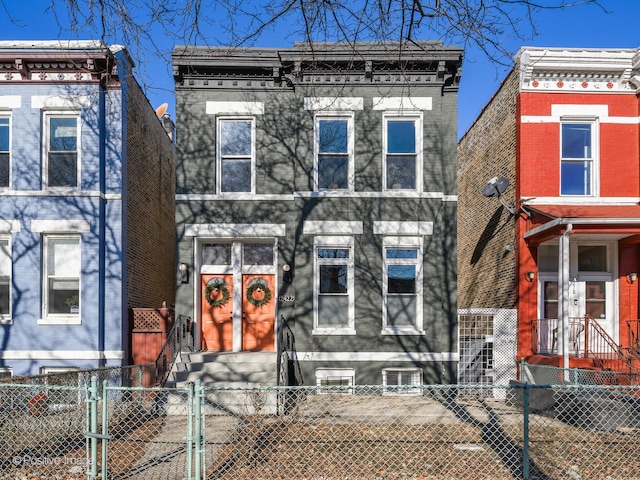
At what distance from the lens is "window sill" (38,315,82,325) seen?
11281mm

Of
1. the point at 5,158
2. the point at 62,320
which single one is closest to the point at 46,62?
the point at 5,158

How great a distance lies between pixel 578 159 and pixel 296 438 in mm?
9354

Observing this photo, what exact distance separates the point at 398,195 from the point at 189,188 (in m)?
5.04

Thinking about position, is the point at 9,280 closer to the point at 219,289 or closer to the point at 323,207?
the point at 219,289

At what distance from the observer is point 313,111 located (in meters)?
12.1

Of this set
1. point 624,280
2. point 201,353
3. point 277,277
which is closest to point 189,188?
point 277,277

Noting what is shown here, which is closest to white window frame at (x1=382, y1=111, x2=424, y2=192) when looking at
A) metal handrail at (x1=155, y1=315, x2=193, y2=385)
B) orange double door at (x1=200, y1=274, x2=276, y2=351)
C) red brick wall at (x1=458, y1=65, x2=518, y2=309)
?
red brick wall at (x1=458, y1=65, x2=518, y2=309)

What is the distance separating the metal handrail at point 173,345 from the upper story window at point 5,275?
3.78 m

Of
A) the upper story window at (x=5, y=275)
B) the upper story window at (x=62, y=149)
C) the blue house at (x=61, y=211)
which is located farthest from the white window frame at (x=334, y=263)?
the upper story window at (x=5, y=275)

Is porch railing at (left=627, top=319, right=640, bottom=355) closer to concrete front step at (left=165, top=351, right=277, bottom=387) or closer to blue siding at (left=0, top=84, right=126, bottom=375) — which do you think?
concrete front step at (left=165, top=351, right=277, bottom=387)

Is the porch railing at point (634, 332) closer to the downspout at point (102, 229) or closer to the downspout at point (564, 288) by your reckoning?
the downspout at point (564, 288)

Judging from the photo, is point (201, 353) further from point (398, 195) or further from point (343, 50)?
point (343, 50)

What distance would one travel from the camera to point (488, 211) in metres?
14.1

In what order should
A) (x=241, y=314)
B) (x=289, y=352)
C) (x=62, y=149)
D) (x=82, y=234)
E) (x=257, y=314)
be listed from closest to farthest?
(x=82, y=234) → (x=289, y=352) → (x=62, y=149) → (x=241, y=314) → (x=257, y=314)
